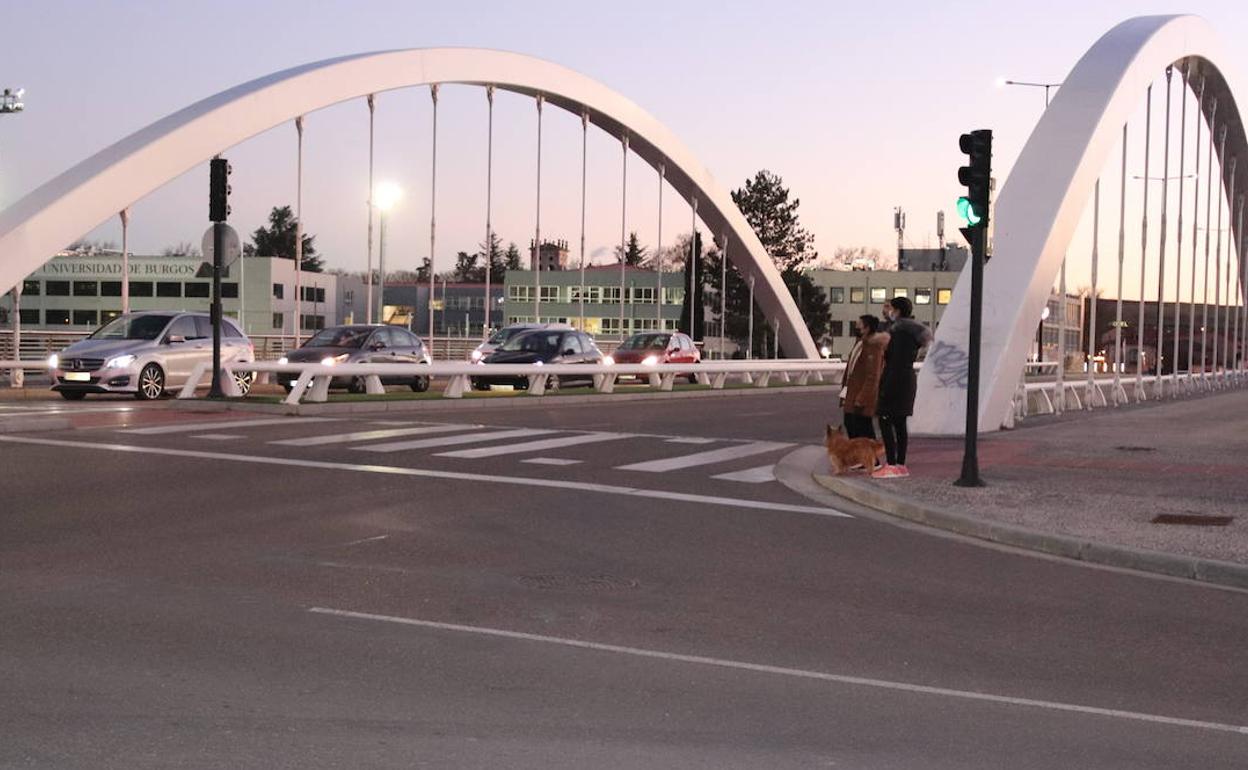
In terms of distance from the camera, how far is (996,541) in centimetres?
1141

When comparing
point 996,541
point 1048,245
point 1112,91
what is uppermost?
point 1112,91

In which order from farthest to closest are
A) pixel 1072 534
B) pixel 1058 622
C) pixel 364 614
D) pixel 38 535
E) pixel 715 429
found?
pixel 715 429 → pixel 1072 534 → pixel 38 535 → pixel 1058 622 → pixel 364 614

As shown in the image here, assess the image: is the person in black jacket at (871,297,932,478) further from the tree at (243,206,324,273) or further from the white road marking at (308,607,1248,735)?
the tree at (243,206,324,273)

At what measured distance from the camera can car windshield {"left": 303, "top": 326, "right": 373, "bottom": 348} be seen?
30.6m

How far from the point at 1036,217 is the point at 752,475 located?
36.5ft

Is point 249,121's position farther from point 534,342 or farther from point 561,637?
point 561,637

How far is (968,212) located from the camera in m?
15.2

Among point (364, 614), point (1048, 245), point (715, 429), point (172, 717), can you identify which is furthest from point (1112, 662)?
point (1048, 245)

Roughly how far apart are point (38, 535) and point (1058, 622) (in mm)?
7046

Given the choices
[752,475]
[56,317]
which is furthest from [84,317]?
[752,475]

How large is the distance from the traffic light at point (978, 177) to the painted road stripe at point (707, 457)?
172 inches

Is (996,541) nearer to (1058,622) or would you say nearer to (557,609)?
(1058,622)

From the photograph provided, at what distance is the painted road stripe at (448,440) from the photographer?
1742 cm

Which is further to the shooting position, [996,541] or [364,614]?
[996,541]
